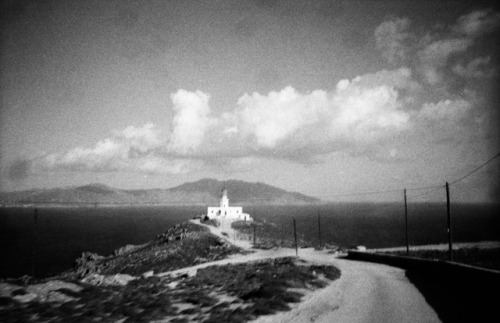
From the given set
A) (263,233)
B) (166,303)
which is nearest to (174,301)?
(166,303)

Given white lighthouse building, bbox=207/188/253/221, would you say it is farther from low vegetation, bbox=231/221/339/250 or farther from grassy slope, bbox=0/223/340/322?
grassy slope, bbox=0/223/340/322

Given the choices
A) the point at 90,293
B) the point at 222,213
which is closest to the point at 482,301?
the point at 90,293

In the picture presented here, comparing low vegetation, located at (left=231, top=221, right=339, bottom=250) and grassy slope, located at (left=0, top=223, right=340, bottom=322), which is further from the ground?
grassy slope, located at (left=0, top=223, right=340, bottom=322)

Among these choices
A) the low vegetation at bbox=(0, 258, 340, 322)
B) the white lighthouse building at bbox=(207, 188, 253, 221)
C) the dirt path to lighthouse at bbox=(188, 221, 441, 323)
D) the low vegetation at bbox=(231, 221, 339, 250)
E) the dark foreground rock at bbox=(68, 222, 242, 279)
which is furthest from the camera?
the white lighthouse building at bbox=(207, 188, 253, 221)

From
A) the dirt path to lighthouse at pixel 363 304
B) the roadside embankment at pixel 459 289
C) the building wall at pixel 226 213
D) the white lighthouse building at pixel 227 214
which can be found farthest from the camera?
the building wall at pixel 226 213

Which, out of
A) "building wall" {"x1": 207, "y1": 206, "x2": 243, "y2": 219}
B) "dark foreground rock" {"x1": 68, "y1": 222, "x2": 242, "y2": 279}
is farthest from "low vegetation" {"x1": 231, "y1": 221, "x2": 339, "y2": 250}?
"dark foreground rock" {"x1": 68, "y1": 222, "x2": 242, "y2": 279}

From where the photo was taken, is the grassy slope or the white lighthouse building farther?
the white lighthouse building

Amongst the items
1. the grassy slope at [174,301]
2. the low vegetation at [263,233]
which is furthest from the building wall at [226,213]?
the grassy slope at [174,301]

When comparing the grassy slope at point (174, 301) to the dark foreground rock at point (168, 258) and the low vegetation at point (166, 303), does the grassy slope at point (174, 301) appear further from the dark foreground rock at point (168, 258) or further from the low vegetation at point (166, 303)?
the dark foreground rock at point (168, 258)

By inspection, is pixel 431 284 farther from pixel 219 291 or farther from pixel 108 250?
pixel 108 250

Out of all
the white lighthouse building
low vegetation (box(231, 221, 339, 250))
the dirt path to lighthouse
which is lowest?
low vegetation (box(231, 221, 339, 250))

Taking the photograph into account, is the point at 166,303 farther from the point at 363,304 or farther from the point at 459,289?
the point at 459,289

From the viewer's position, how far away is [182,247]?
5094 cm

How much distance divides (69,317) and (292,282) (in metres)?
12.0
